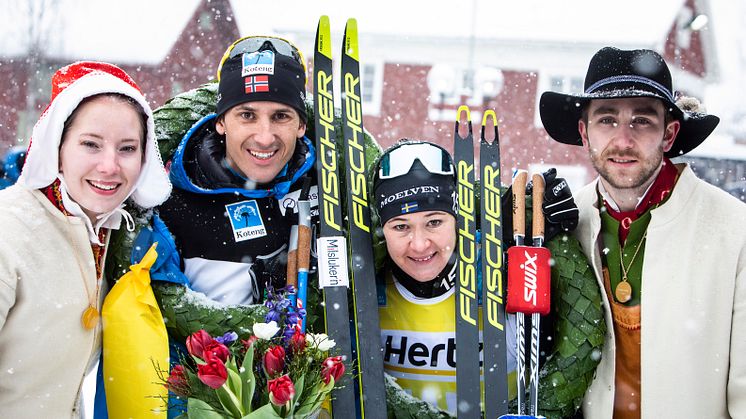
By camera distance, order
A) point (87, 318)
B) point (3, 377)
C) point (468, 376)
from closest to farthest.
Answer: point (3, 377), point (87, 318), point (468, 376)

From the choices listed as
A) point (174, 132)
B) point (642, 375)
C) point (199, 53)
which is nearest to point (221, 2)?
point (199, 53)

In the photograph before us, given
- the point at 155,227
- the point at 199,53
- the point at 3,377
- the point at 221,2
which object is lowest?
the point at 3,377

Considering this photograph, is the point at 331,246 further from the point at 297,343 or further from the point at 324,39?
the point at 324,39

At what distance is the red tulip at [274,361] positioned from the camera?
7.00 feet

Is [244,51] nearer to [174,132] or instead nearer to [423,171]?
[174,132]

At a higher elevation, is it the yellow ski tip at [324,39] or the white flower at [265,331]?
the yellow ski tip at [324,39]

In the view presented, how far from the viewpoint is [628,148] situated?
2723 millimetres

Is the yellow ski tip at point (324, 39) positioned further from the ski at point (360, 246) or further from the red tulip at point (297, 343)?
the red tulip at point (297, 343)

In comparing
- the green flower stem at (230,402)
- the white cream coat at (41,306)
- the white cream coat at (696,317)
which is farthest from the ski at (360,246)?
the white cream coat at (41,306)

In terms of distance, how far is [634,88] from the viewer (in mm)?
2748

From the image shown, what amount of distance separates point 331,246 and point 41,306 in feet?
3.63

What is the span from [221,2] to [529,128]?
831cm

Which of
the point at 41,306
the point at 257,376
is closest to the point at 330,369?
the point at 257,376

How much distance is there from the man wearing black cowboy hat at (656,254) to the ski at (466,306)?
0.47 m
